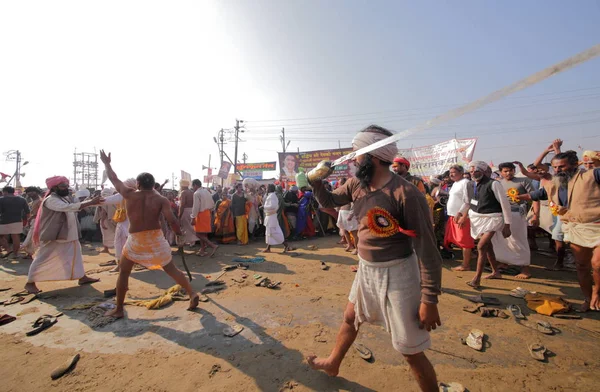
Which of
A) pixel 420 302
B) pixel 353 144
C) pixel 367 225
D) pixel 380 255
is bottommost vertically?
pixel 420 302

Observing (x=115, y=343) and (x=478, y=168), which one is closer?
(x=115, y=343)

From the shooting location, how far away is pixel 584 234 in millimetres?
3184

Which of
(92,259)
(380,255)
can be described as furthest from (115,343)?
(92,259)

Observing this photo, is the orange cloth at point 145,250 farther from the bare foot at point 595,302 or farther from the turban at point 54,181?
the bare foot at point 595,302

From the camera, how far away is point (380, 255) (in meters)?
1.78

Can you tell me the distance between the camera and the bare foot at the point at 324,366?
85.4 inches

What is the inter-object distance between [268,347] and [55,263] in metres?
4.38

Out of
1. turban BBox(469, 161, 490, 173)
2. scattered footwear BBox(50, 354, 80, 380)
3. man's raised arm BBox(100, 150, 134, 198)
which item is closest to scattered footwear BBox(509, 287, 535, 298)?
turban BBox(469, 161, 490, 173)

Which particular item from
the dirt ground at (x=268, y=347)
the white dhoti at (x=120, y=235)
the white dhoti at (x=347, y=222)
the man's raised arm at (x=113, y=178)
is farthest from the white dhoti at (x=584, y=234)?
the white dhoti at (x=120, y=235)

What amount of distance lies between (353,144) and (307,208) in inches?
289

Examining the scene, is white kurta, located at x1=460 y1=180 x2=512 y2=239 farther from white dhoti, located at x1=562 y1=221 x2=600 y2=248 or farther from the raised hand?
the raised hand

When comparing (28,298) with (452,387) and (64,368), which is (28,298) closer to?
(64,368)

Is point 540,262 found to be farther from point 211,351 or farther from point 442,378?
point 211,351

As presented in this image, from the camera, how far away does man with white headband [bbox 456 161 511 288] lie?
409cm
